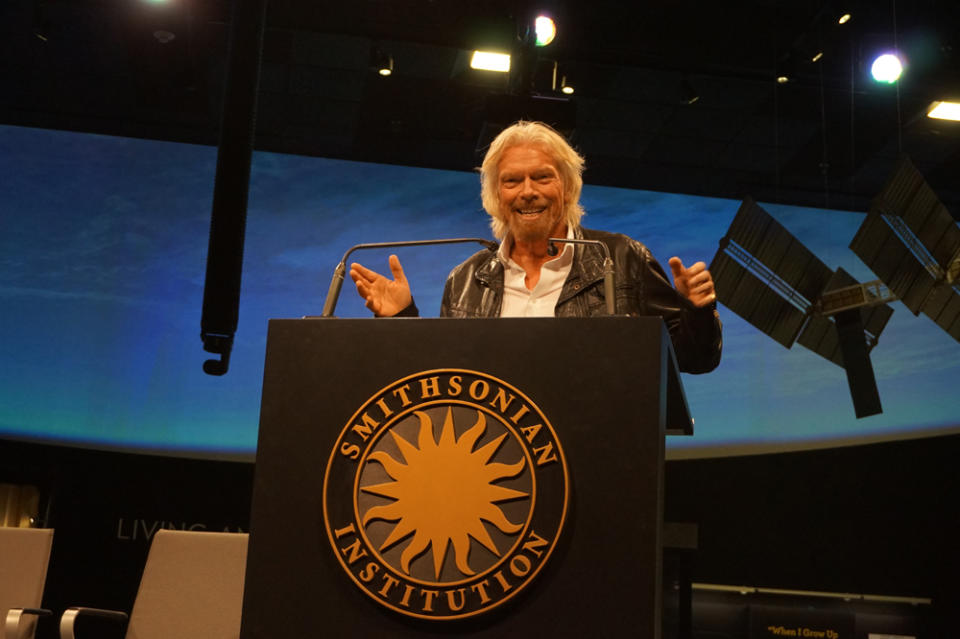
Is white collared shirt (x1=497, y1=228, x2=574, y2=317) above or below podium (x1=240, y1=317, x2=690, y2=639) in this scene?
above

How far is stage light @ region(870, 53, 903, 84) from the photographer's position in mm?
6508

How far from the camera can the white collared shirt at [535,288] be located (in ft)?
7.07

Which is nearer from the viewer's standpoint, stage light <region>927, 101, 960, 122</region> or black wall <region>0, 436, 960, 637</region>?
stage light <region>927, 101, 960, 122</region>

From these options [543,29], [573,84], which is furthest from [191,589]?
[573,84]

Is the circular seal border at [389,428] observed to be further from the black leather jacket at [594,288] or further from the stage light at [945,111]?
the stage light at [945,111]

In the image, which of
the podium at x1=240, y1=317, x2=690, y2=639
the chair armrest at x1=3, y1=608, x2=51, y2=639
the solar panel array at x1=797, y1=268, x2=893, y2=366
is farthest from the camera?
the solar panel array at x1=797, y1=268, x2=893, y2=366

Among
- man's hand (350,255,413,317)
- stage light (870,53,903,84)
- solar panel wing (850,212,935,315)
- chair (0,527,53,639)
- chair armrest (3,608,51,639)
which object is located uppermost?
stage light (870,53,903,84)

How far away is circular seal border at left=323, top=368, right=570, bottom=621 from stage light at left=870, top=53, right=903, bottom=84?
6.14 meters

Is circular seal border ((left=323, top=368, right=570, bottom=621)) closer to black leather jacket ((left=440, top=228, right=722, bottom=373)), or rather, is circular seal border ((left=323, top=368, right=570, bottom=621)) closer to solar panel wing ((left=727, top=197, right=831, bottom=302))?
black leather jacket ((left=440, top=228, right=722, bottom=373))

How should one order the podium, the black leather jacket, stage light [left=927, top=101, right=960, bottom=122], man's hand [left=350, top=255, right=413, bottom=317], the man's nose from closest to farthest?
the podium → man's hand [left=350, top=255, right=413, bottom=317] → the black leather jacket → the man's nose → stage light [left=927, top=101, right=960, bottom=122]

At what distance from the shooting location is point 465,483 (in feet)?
4.44

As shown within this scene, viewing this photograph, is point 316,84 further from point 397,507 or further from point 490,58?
point 397,507

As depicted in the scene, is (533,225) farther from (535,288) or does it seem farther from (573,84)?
(573,84)

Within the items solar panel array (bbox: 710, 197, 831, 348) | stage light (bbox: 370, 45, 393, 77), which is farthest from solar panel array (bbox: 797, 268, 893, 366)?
stage light (bbox: 370, 45, 393, 77)
